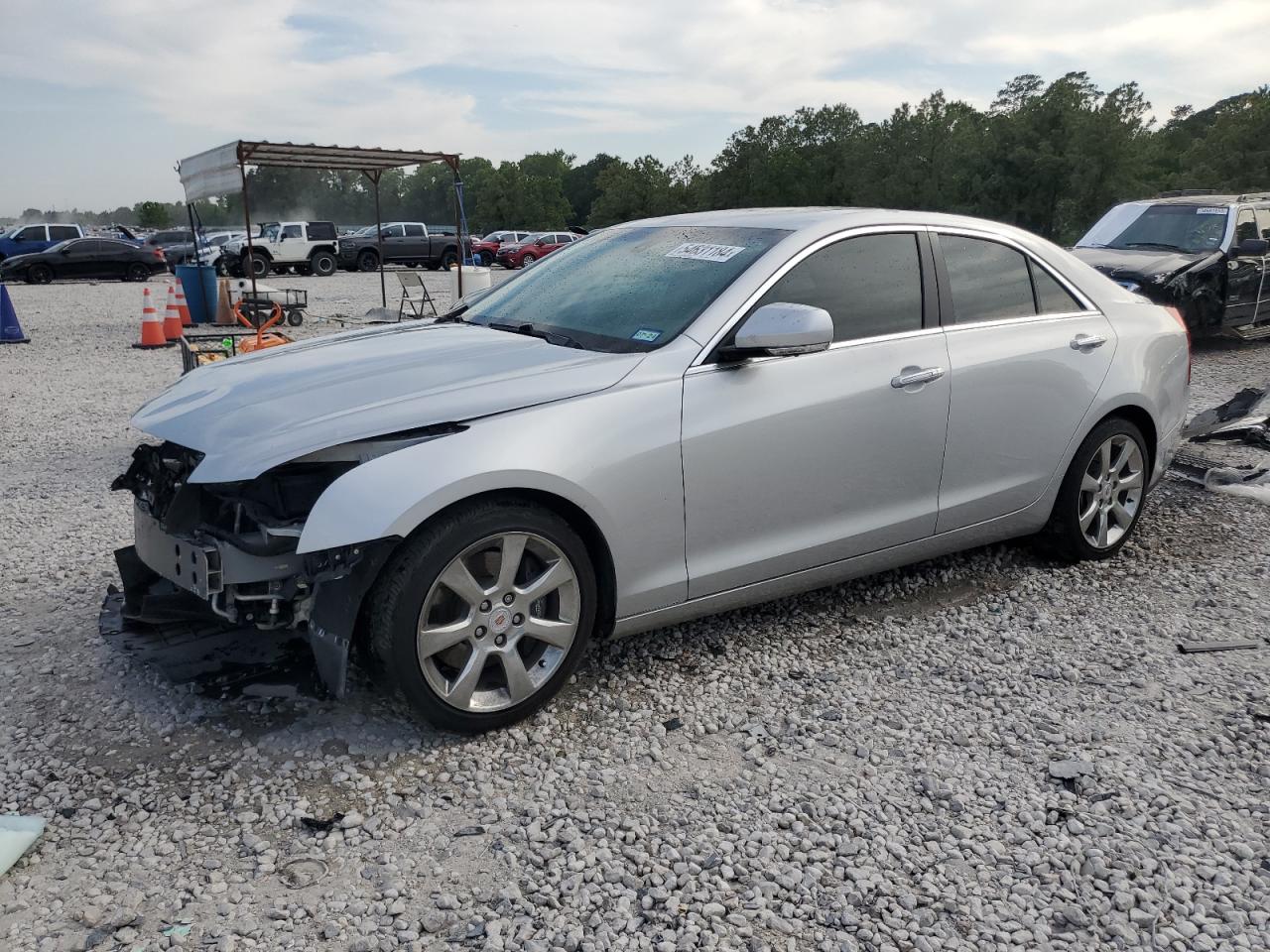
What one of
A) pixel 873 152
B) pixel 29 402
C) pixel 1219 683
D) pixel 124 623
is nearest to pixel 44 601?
pixel 124 623

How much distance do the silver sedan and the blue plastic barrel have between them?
1434cm

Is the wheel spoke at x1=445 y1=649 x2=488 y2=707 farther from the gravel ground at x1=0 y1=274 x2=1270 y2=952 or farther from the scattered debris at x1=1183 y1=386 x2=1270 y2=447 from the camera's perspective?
the scattered debris at x1=1183 y1=386 x2=1270 y2=447

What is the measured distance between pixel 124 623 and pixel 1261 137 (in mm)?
40159

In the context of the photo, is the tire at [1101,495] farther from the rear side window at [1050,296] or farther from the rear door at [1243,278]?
the rear door at [1243,278]

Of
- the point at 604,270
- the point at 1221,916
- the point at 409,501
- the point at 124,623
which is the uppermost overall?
the point at 604,270

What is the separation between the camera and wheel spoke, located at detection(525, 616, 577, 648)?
336cm

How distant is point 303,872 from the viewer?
8.93ft

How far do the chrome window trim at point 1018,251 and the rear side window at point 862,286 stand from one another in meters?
0.21

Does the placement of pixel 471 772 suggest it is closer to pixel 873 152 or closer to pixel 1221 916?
pixel 1221 916

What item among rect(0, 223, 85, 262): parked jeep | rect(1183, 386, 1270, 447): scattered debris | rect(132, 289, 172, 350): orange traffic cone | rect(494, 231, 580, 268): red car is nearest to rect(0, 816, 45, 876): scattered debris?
rect(1183, 386, 1270, 447): scattered debris

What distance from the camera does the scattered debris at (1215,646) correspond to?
415 centimetres

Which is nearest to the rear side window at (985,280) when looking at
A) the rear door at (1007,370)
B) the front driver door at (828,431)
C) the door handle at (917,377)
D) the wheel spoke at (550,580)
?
the rear door at (1007,370)

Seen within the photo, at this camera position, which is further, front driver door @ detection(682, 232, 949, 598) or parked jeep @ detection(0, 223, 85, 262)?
parked jeep @ detection(0, 223, 85, 262)

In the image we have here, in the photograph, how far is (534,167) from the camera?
13250cm
